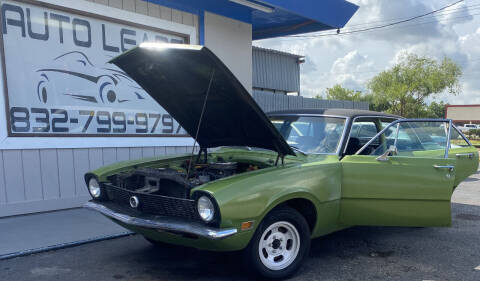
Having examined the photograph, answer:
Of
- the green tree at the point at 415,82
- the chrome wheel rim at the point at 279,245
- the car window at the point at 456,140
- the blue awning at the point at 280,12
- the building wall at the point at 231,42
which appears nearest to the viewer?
the chrome wheel rim at the point at 279,245

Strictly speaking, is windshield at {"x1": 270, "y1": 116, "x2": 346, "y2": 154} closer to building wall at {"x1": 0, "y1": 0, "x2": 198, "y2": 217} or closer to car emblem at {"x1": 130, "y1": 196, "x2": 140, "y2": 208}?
car emblem at {"x1": 130, "y1": 196, "x2": 140, "y2": 208}

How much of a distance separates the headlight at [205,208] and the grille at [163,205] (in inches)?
2.3

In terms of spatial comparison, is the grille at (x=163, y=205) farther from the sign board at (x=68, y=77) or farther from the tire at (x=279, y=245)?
the sign board at (x=68, y=77)

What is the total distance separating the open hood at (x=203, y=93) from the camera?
10.4ft

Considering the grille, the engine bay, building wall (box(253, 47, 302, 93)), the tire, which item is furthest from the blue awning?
building wall (box(253, 47, 302, 93))

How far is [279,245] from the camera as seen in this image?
3373 mm

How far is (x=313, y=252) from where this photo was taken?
4082mm

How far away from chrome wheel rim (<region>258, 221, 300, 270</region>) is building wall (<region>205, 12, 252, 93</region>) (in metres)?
5.35

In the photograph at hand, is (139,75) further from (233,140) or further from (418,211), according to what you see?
(418,211)

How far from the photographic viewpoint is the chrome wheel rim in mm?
3246

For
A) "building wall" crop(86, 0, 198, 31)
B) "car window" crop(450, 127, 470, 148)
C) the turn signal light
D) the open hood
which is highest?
"building wall" crop(86, 0, 198, 31)

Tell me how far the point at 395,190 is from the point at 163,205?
2.34m

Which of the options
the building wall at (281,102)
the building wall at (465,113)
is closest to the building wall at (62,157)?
the building wall at (281,102)

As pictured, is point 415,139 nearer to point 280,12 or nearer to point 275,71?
point 280,12
